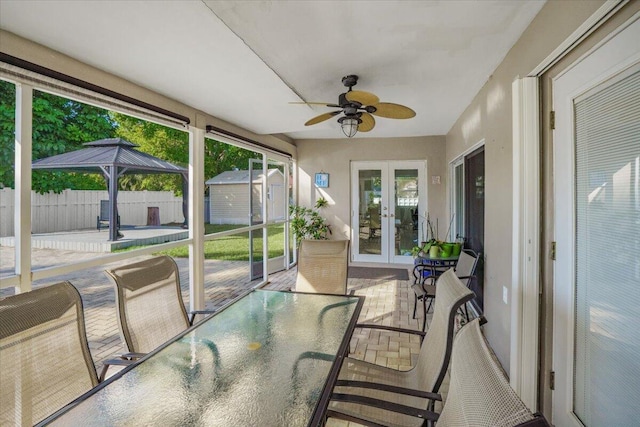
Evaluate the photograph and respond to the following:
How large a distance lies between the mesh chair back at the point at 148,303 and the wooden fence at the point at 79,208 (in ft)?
2.77

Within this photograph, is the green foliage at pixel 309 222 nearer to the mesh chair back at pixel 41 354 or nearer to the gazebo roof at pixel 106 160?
the gazebo roof at pixel 106 160

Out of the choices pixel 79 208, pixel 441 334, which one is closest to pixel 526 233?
pixel 441 334

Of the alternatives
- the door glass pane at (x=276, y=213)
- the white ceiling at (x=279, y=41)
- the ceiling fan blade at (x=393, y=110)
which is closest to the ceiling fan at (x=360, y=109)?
the ceiling fan blade at (x=393, y=110)

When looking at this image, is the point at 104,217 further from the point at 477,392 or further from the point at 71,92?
the point at 477,392

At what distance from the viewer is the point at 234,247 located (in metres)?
8.95

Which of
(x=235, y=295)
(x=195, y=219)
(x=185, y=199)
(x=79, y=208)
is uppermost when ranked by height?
(x=185, y=199)

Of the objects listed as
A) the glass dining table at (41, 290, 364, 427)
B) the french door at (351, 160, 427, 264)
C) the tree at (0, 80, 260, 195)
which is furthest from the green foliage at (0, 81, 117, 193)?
the french door at (351, 160, 427, 264)

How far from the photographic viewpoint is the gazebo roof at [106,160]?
8.88 feet

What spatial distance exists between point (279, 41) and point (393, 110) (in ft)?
3.36

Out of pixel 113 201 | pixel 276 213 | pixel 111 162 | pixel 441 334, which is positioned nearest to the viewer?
pixel 441 334

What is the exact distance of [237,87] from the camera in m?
3.04

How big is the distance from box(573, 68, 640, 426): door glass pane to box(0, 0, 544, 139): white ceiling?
85 centimetres

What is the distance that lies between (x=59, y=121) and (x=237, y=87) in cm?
147

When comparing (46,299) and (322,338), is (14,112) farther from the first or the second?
(322,338)
